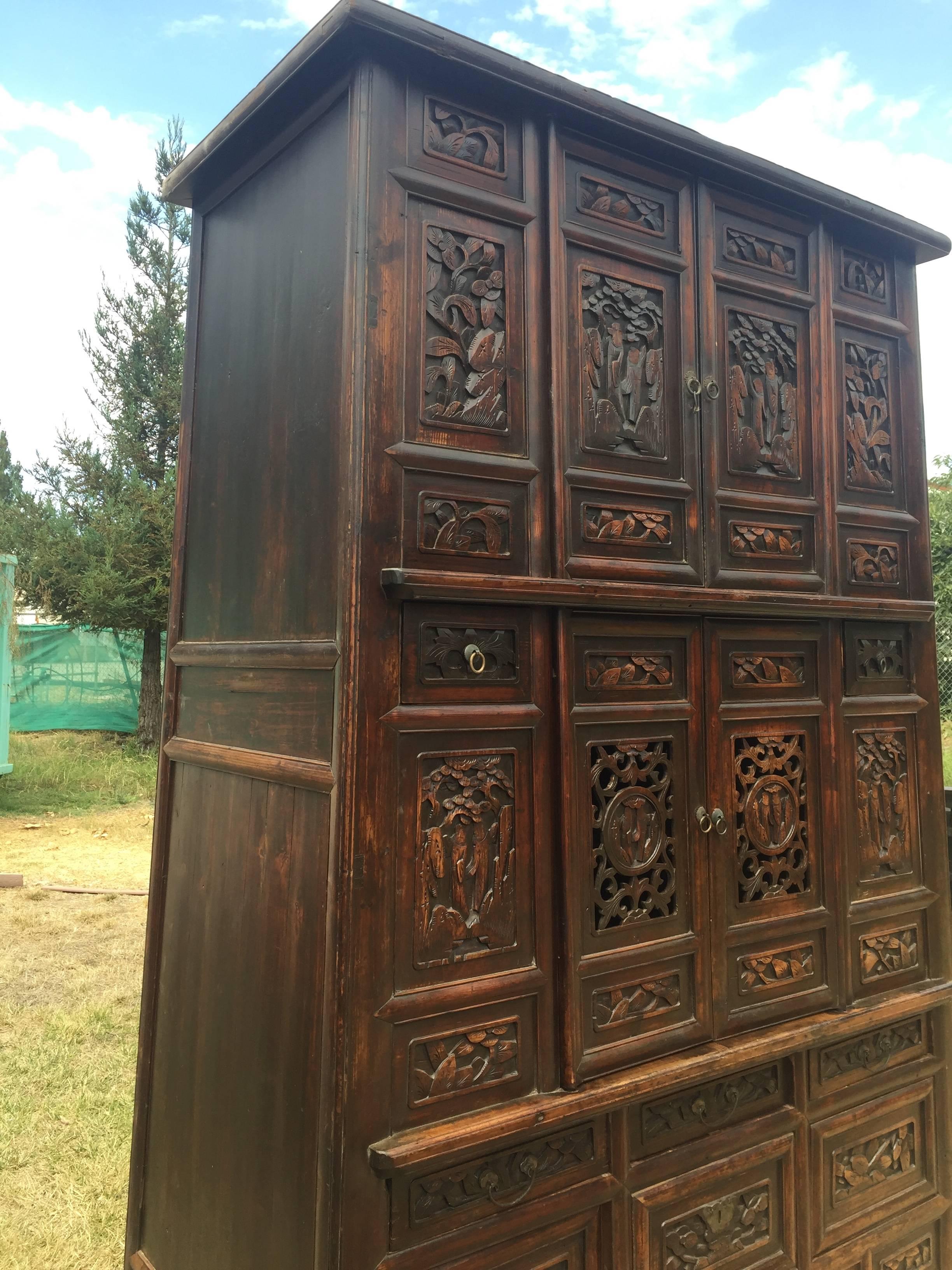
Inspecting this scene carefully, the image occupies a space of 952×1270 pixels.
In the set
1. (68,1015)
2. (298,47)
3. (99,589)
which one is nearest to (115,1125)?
(68,1015)

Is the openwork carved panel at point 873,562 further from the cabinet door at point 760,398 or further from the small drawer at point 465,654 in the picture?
the small drawer at point 465,654

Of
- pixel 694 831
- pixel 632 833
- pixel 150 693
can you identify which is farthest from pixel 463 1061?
pixel 150 693

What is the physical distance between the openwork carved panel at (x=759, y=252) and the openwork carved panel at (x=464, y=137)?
67 centimetres

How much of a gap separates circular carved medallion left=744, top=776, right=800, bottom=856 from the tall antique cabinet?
0.01 m

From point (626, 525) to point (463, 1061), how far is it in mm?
1142

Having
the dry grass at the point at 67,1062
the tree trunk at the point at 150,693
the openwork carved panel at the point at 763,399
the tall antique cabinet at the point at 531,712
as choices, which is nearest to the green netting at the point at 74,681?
the tree trunk at the point at 150,693

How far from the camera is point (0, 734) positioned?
26.9ft

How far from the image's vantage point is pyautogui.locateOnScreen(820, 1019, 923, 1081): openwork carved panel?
230cm

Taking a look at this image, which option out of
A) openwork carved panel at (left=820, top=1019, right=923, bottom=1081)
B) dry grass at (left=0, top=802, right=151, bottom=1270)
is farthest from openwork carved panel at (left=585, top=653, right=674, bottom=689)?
dry grass at (left=0, top=802, right=151, bottom=1270)

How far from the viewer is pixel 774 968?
218 cm

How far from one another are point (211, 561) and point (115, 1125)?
2.13m

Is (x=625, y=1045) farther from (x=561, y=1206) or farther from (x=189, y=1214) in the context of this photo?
(x=189, y=1214)

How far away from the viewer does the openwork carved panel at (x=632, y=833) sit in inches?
75.1

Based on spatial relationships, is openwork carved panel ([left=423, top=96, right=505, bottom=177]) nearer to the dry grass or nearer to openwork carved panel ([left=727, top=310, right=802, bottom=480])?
openwork carved panel ([left=727, top=310, right=802, bottom=480])
